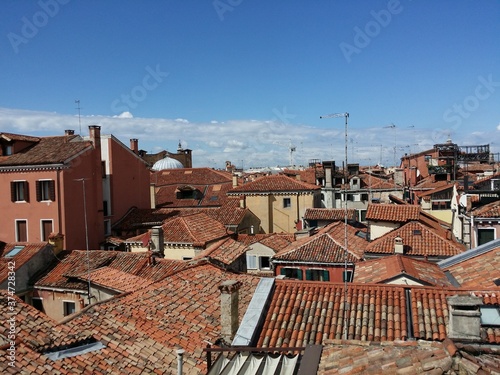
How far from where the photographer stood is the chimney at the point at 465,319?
286 inches

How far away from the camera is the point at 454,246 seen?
1600cm

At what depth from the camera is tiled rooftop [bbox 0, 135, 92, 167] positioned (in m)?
23.9

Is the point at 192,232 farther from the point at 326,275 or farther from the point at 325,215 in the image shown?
the point at 325,215

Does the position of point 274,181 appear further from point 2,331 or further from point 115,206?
point 2,331

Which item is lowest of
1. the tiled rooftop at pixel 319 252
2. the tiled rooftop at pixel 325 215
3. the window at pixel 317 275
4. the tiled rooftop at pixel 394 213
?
the window at pixel 317 275

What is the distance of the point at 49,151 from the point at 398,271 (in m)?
21.0

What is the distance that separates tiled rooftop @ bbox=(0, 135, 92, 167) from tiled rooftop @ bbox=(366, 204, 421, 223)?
16344mm

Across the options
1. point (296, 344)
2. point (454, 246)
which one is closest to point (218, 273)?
point (296, 344)

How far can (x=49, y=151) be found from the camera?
25.0 m

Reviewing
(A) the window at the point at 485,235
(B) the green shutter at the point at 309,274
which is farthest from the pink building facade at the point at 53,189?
(A) the window at the point at 485,235

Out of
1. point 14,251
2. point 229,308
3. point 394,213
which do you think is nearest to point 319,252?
point 394,213

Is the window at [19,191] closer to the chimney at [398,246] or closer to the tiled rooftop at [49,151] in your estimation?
the tiled rooftop at [49,151]

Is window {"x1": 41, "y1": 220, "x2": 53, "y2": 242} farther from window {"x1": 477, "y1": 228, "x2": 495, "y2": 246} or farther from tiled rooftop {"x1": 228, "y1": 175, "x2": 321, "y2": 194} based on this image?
window {"x1": 477, "y1": 228, "x2": 495, "y2": 246}

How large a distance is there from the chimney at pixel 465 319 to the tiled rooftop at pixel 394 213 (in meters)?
12.1
